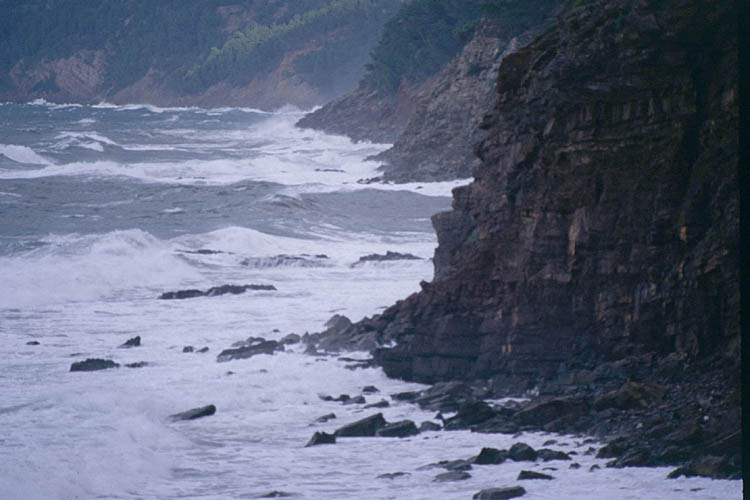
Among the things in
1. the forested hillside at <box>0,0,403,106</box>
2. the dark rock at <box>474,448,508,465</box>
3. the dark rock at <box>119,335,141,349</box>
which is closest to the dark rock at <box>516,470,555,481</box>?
the dark rock at <box>474,448,508,465</box>

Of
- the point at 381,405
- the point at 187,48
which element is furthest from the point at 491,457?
the point at 187,48

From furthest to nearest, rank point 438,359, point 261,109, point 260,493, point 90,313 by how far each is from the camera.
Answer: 1. point 261,109
2. point 90,313
3. point 438,359
4. point 260,493

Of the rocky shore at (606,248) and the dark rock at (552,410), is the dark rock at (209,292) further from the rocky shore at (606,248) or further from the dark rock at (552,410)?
the dark rock at (552,410)

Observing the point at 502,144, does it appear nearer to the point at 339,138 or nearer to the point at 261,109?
the point at 339,138

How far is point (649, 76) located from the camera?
11.6m

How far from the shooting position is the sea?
9.59 m

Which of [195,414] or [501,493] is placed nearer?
[501,493]

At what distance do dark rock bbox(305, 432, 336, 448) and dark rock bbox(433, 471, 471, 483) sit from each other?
1.84 m

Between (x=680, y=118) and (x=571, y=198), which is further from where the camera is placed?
(x=571, y=198)

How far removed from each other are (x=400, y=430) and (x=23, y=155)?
156 feet

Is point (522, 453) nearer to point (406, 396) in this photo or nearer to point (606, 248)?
point (406, 396)

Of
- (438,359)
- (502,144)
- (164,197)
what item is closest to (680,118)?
(502,144)

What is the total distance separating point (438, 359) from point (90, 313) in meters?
9.01

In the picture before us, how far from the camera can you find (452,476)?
9125mm
